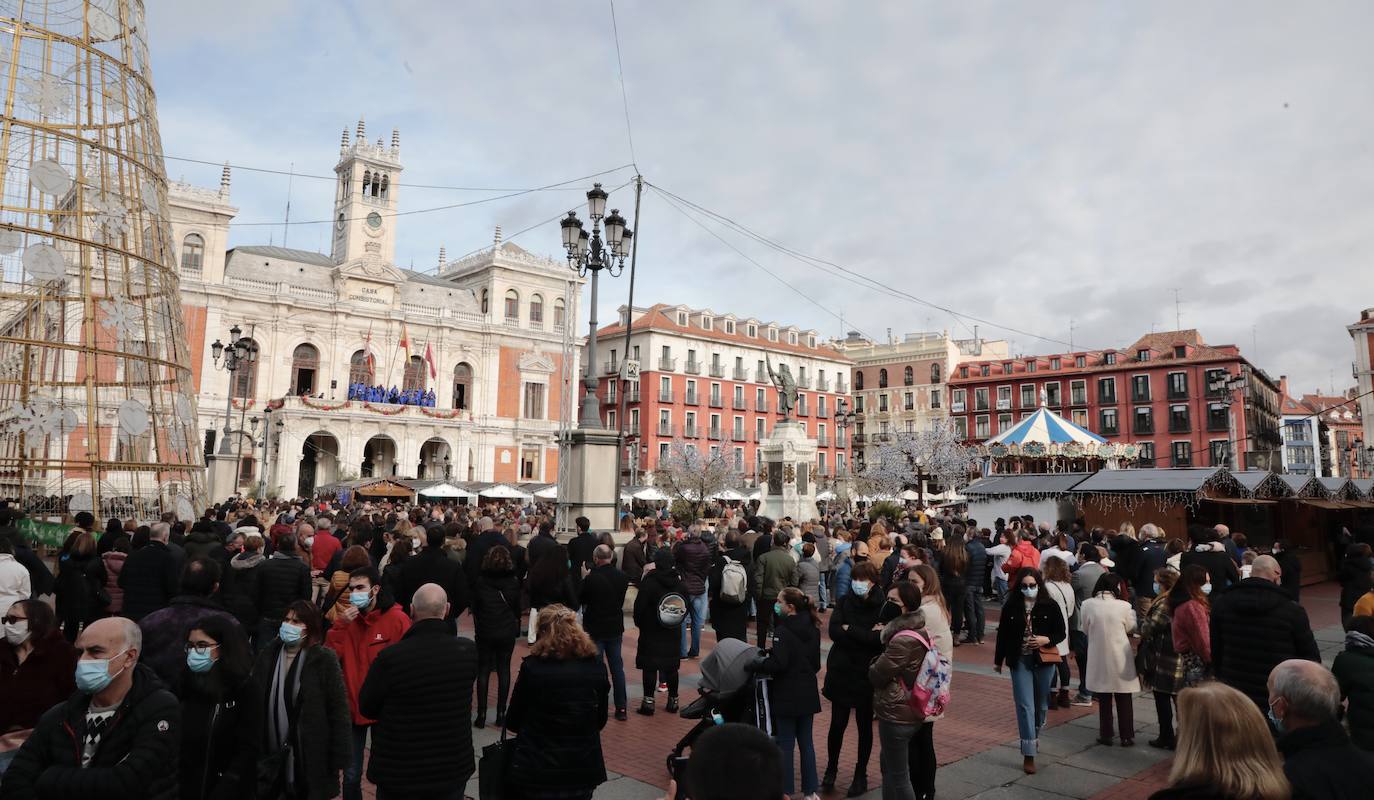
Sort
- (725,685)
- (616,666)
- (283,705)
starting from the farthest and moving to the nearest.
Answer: (616,666) → (725,685) → (283,705)

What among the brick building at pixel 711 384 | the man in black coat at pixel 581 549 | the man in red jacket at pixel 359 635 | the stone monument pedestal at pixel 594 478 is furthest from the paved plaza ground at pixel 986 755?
the brick building at pixel 711 384

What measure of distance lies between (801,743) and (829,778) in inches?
27.9

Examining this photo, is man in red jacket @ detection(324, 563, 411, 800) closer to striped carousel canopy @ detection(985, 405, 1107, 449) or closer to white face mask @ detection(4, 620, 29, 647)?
white face mask @ detection(4, 620, 29, 647)

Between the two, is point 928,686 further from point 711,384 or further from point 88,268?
point 711,384

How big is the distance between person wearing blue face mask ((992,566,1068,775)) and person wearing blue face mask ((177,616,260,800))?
17.0ft

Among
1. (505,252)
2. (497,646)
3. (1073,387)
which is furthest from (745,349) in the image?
(497,646)

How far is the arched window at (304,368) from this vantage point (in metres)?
47.2

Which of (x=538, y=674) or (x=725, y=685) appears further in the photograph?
(x=725, y=685)

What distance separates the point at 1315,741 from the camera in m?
3.03

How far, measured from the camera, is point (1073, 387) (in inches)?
2343

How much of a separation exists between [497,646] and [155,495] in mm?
10029

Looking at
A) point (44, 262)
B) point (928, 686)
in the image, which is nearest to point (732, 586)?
point (928, 686)

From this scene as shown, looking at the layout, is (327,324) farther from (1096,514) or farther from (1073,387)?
(1073,387)

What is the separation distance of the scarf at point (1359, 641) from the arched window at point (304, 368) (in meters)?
49.6
